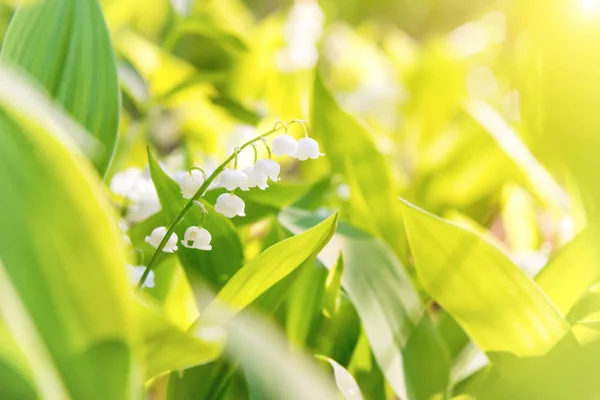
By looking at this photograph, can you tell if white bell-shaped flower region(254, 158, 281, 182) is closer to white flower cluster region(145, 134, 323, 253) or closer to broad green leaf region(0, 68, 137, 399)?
white flower cluster region(145, 134, 323, 253)

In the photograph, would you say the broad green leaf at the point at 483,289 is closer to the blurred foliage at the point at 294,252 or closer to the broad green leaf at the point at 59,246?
the blurred foliage at the point at 294,252

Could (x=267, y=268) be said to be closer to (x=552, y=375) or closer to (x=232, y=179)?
(x=232, y=179)

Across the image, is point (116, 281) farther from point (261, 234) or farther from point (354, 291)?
point (261, 234)

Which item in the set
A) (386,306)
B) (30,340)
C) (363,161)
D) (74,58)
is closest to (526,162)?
(363,161)

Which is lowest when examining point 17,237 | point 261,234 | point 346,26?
point 261,234

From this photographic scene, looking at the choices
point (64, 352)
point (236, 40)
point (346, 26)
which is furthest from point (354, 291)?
point (346, 26)

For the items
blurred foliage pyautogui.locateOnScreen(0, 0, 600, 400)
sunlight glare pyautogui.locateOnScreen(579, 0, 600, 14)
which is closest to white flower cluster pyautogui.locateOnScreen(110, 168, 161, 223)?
blurred foliage pyautogui.locateOnScreen(0, 0, 600, 400)

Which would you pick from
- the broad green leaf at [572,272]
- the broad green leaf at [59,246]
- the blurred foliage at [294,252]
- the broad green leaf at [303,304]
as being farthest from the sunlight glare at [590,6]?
the broad green leaf at [59,246]
